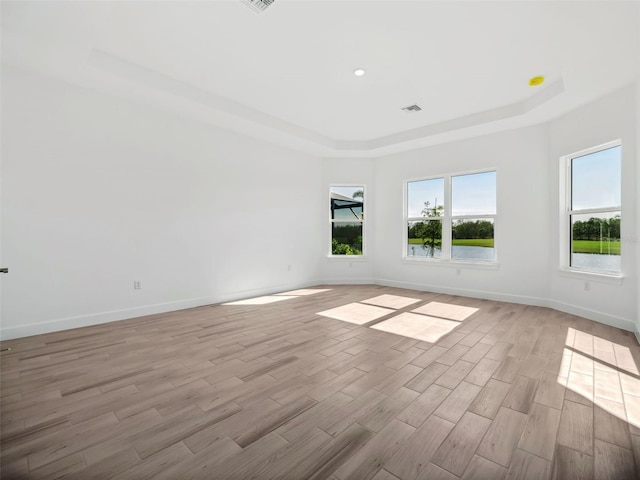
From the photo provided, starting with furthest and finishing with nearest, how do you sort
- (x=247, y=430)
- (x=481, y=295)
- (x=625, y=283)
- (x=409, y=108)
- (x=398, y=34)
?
(x=481, y=295), (x=409, y=108), (x=625, y=283), (x=398, y=34), (x=247, y=430)

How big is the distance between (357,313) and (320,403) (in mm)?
2390

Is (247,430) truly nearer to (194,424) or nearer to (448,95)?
(194,424)

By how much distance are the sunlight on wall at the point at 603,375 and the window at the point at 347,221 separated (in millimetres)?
4303

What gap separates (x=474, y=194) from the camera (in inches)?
221

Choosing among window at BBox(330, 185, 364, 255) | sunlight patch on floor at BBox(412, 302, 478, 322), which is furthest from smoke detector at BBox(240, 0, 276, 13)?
window at BBox(330, 185, 364, 255)

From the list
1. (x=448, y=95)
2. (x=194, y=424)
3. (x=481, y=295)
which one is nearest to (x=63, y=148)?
(x=194, y=424)

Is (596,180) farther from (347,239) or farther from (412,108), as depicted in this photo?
(347,239)

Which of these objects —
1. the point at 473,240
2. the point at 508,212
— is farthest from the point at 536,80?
the point at 473,240

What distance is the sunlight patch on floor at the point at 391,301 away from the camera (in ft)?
15.9

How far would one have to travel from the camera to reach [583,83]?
3.51 metres

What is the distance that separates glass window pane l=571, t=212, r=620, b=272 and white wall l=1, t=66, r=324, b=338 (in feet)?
15.9

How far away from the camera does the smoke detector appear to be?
2514mm

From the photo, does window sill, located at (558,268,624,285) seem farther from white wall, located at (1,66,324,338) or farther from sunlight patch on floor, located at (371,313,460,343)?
white wall, located at (1,66,324,338)

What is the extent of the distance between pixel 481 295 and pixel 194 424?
508cm
